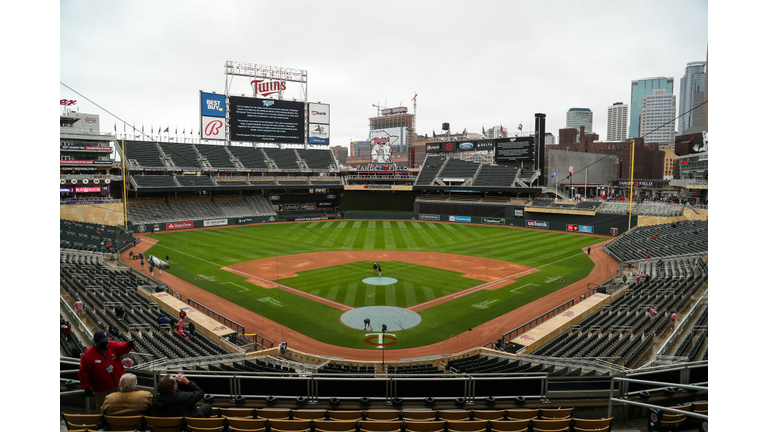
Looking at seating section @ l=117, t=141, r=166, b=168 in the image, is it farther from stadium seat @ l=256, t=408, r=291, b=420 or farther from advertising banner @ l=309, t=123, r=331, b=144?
stadium seat @ l=256, t=408, r=291, b=420

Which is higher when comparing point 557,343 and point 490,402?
point 490,402

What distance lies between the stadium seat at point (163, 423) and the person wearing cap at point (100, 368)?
1.28m

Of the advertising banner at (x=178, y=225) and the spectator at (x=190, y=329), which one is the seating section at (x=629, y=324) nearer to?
the spectator at (x=190, y=329)

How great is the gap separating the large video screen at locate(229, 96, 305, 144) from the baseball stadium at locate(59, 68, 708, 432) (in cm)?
56

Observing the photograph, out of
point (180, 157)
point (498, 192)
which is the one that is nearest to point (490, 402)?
point (498, 192)

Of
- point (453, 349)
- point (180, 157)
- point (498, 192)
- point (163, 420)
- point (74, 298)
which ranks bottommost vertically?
point (453, 349)

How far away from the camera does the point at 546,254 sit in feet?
121

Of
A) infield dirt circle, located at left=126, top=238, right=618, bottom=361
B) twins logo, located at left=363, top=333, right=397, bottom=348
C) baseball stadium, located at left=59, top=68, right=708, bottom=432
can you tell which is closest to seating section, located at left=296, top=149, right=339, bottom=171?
baseball stadium, located at left=59, top=68, right=708, bottom=432

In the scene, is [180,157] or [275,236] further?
[180,157]

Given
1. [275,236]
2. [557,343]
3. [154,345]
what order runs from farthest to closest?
[275,236] → [557,343] → [154,345]

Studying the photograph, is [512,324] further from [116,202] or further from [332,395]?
[116,202]

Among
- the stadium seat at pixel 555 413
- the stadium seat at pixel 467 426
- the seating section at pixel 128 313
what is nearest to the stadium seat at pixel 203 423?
the stadium seat at pixel 467 426

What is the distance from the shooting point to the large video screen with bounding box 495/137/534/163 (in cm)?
6066

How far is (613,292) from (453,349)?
38.8 ft
